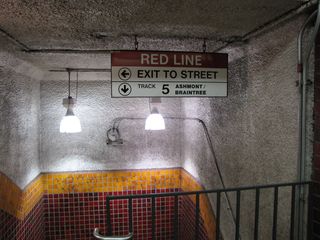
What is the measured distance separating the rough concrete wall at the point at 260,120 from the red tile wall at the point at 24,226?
2.88m

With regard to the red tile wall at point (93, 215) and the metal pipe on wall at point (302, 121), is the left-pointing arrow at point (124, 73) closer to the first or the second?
the metal pipe on wall at point (302, 121)

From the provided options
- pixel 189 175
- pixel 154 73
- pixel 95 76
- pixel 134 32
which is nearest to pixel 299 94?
pixel 154 73

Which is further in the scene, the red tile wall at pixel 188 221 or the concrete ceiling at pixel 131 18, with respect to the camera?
the red tile wall at pixel 188 221

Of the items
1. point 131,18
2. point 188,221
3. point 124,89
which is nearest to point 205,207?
point 188,221

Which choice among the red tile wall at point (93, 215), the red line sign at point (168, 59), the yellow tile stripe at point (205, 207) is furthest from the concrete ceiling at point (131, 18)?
the red tile wall at point (93, 215)

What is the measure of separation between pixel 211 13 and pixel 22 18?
5.19 feet

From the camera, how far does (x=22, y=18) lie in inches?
83.0

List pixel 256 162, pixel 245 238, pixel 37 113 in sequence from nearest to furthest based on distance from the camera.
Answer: pixel 256 162 → pixel 245 238 → pixel 37 113

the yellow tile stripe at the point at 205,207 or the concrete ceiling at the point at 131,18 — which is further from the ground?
the concrete ceiling at the point at 131,18

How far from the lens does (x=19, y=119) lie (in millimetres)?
3795

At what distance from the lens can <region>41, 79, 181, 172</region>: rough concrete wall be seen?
491 cm

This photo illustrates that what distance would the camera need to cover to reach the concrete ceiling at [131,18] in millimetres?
1872

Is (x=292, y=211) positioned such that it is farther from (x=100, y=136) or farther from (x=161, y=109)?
(x=100, y=136)

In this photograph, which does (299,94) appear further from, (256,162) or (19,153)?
(19,153)
